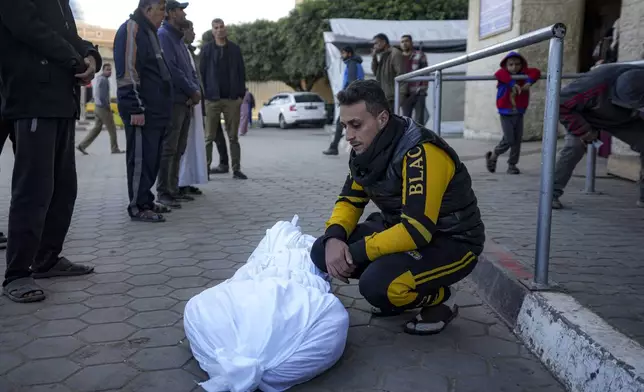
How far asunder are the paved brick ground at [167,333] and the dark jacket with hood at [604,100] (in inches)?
36.0

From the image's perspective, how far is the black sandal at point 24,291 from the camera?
3.16 m

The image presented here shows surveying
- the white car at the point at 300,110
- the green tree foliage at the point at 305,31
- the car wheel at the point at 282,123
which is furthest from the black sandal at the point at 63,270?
the car wheel at the point at 282,123

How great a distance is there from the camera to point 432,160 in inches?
102

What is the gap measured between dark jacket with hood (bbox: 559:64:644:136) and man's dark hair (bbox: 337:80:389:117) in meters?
2.14

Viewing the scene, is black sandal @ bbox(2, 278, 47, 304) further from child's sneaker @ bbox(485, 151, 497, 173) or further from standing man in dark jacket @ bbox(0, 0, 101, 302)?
child's sneaker @ bbox(485, 151, 497, 173)

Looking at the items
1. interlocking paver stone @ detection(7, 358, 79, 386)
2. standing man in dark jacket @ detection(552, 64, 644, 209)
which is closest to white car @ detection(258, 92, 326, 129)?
standing man in dark jacket @ detection(552, 64, 644, 209)

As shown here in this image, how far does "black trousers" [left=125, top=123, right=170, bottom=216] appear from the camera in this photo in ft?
16.6

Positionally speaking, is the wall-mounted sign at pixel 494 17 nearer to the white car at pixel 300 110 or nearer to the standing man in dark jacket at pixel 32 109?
the standing man in dark jacket at pixel 32 109

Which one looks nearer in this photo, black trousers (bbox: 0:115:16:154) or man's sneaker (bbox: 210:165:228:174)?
black trousers (bbox: 0:115:16:154)

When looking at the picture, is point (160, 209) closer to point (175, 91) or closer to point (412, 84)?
point (175, 91)

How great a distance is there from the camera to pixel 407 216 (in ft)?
8.48

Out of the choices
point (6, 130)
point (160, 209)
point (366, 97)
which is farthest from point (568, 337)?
point (160, 209)

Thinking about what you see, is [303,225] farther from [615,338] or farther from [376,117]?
[615,338]

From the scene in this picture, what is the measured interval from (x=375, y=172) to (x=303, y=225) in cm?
241
